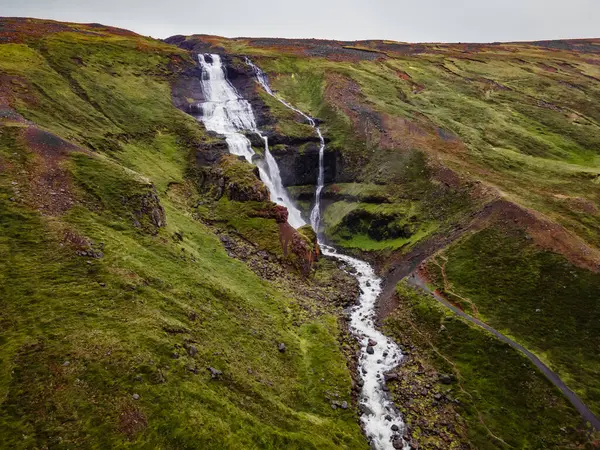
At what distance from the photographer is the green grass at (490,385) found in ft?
79.3

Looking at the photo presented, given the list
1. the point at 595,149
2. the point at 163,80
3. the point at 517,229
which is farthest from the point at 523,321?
the point at 163,80

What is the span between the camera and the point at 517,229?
132 feet

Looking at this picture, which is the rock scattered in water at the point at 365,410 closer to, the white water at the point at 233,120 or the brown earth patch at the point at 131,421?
the brown earth patch at the point at 131,421

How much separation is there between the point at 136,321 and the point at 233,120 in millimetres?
57745

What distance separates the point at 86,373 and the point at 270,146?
53.4 m

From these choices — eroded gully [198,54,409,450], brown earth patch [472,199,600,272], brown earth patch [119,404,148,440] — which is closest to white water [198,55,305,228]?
eroded gully [198,54,409,450]

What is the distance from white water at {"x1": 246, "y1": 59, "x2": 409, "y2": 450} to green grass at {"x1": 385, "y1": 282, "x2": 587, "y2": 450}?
165cm

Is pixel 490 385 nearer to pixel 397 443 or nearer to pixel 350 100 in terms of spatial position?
pixel 397 443

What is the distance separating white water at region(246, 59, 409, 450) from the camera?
24.7 m

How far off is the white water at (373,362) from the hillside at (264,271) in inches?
39.2

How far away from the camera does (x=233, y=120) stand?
7288 centimetres

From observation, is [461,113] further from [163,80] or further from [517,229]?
[163,80]

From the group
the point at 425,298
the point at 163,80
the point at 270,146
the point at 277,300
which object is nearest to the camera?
the point at 277,300

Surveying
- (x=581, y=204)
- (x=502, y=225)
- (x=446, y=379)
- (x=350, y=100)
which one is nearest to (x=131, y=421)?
(x=446, y=379)
